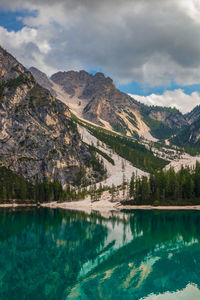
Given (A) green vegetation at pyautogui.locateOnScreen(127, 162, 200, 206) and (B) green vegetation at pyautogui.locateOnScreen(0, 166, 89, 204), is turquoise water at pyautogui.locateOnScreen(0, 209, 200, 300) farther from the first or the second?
(B) green vegetation at pyautogui.locateOnScreen(0, 166, 89, 204)

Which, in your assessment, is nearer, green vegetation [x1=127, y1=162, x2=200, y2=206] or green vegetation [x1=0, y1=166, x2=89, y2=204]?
green vegetation [x1=127, y1=162, x2=200, y2=206]

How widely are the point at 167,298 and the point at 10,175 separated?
183 metres

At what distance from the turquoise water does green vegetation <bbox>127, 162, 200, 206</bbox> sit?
6116 centimetres

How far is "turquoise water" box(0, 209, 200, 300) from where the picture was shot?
31922 millimetres

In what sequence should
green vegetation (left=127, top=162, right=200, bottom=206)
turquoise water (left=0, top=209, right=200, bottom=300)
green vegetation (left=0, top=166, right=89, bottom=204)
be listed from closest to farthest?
1. turquoise water (left=0, top=209, right=200, bottom=300)
2. green vegetation (left=127, top=162, right=200, bottom=206)
3. green vegetation (left=0, top=166, right=89, bottom=204)

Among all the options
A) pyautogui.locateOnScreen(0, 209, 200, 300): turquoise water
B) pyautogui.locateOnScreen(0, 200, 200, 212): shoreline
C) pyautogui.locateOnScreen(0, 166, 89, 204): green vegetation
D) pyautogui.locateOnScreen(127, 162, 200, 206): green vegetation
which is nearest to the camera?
pyautogui.locateOnScreen(0, 209, 200, 300): turquoise water

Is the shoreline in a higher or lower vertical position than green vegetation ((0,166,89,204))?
lower

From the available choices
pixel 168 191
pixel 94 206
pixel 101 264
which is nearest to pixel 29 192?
pixel 94 206

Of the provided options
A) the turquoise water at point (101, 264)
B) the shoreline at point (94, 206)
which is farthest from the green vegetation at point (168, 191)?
the turquoise water at point (101, 264)

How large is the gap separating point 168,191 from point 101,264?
110m

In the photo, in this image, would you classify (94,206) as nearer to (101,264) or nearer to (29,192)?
(29,192)

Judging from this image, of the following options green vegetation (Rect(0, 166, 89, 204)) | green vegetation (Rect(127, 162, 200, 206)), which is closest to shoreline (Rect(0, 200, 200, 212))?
green vegetation (Rect(127, 162, 200, 206))

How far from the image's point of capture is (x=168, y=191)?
145250 mm

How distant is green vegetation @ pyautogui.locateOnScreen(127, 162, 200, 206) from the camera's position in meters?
136
